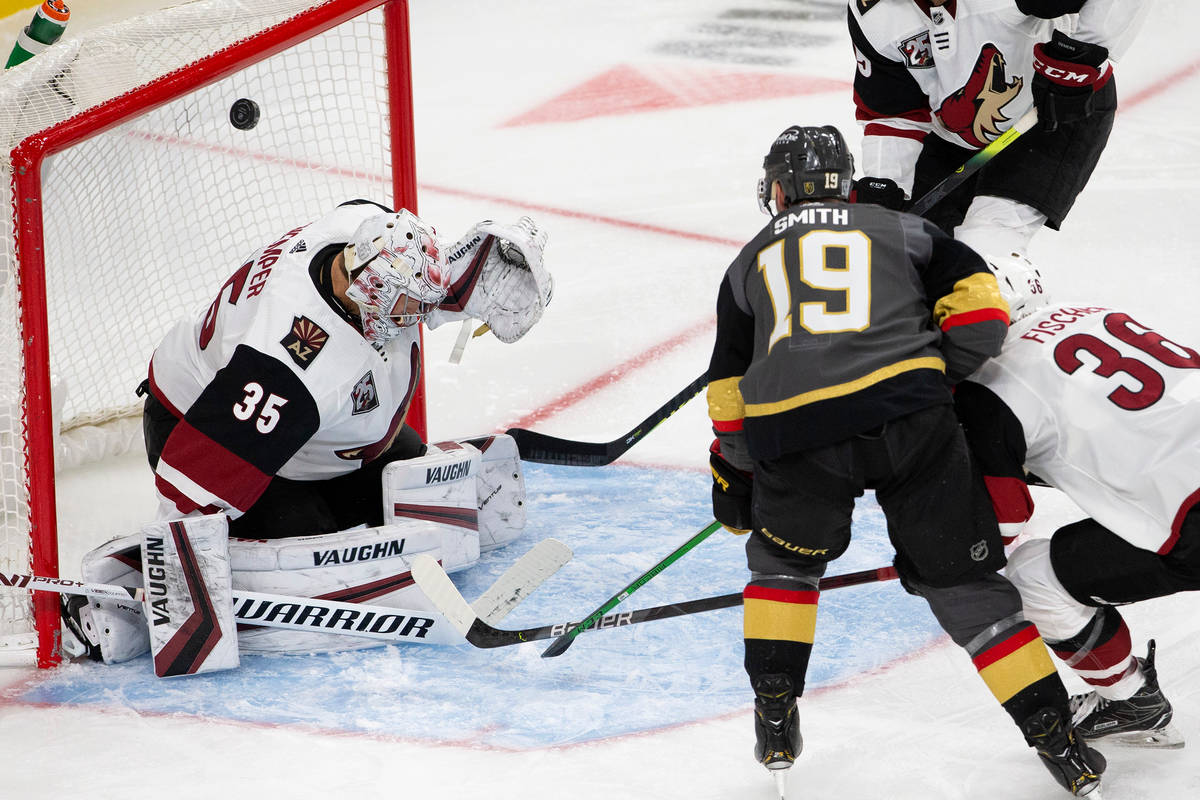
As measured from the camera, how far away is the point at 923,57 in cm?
282

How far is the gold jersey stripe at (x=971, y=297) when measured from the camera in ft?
6.23

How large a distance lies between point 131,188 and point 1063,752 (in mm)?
2166

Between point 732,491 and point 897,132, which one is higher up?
point 897,132

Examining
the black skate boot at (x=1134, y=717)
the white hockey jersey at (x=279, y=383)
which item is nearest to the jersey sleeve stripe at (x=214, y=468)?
the white hockey jersey at (x=279, y=383)

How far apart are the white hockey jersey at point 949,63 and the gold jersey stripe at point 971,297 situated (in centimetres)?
89

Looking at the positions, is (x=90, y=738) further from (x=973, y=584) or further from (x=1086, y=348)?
(x=1086, y=348)

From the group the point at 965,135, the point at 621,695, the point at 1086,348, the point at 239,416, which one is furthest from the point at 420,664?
the point at 965,135

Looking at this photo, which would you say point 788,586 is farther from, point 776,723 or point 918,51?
point 918,51

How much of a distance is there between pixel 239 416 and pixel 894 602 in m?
1.22

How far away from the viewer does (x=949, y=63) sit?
110 inches

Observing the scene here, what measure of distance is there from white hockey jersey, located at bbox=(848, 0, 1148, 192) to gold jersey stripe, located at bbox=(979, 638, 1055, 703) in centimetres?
125

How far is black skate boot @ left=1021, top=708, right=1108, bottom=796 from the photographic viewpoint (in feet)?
6.10

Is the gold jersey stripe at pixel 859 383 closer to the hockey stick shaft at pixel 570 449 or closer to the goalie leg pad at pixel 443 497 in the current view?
the goalie leg pad at pixel 443 497

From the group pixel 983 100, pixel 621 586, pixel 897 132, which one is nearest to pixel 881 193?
pixel 897 132
